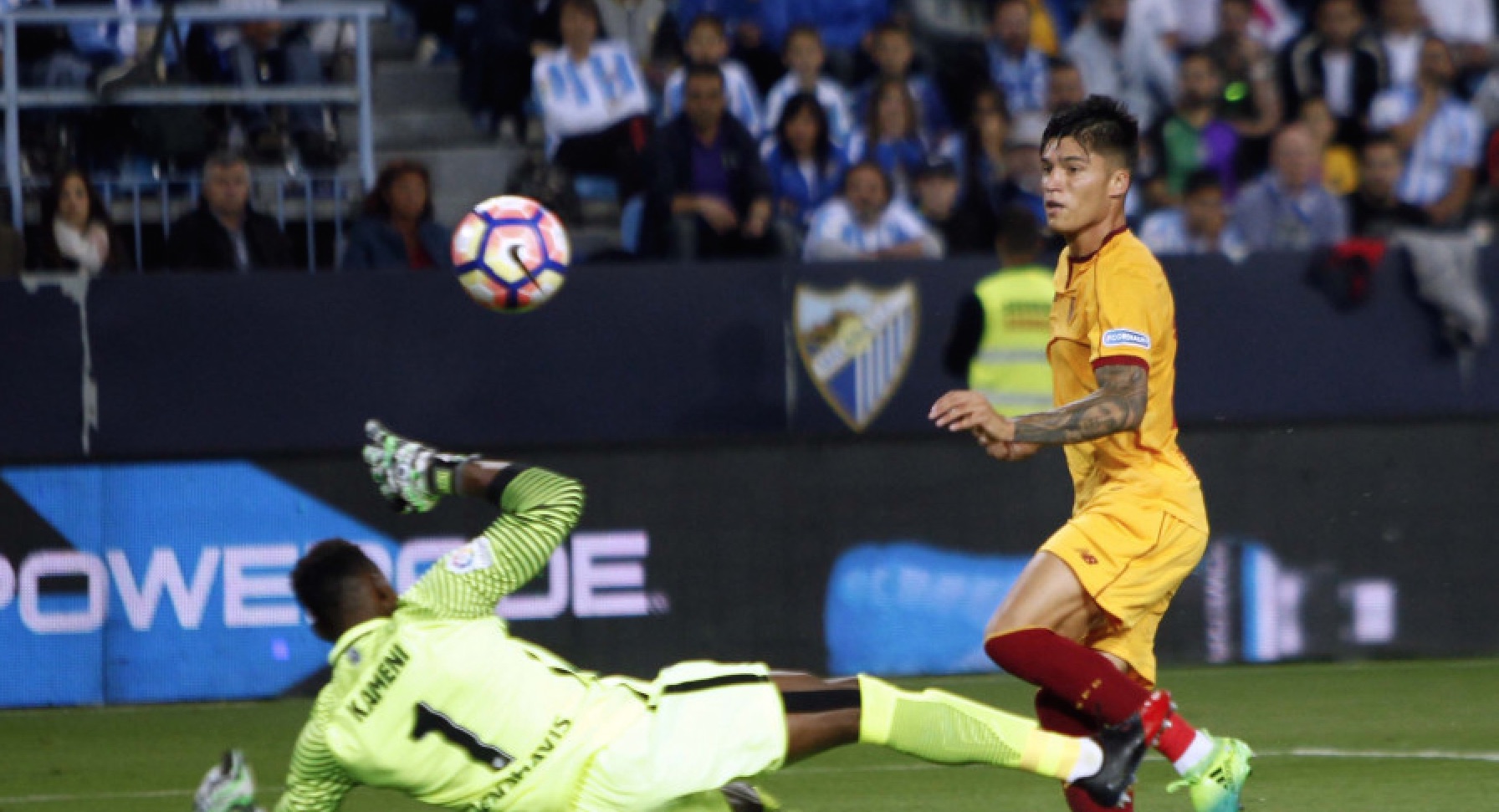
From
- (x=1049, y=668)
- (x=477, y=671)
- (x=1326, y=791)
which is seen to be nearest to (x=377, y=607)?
(x=477, y=671)

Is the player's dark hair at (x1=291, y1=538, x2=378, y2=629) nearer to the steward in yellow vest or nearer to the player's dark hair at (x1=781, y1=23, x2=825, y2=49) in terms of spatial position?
the steward in yellow vest

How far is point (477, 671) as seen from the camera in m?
5.33

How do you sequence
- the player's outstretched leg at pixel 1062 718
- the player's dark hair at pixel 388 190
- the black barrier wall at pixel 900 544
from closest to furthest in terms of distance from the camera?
the player's outstretched leg at pixel 1062 718 < the black barrier wall at pixel 900 544 < the player's dark hair at pixel 388 190

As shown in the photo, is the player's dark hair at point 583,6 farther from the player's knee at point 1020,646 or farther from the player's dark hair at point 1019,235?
the player's knee at point 1020,646

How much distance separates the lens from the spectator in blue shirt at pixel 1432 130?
12594 mm

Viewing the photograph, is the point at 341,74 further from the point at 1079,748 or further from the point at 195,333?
the point at 1079,748

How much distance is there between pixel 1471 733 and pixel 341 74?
7482mm

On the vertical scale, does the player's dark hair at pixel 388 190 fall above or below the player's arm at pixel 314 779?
above

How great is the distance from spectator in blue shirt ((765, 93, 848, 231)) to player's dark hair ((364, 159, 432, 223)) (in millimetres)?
1941

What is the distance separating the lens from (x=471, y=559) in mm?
5531

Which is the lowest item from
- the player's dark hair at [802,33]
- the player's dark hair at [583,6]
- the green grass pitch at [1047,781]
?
the green grass pitch at [1047,781]

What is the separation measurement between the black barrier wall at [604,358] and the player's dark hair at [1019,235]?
0.65ft

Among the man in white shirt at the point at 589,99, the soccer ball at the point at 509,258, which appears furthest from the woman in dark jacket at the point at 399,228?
the soccer ball at the point at 509,258

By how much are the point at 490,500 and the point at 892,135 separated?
6.75m
